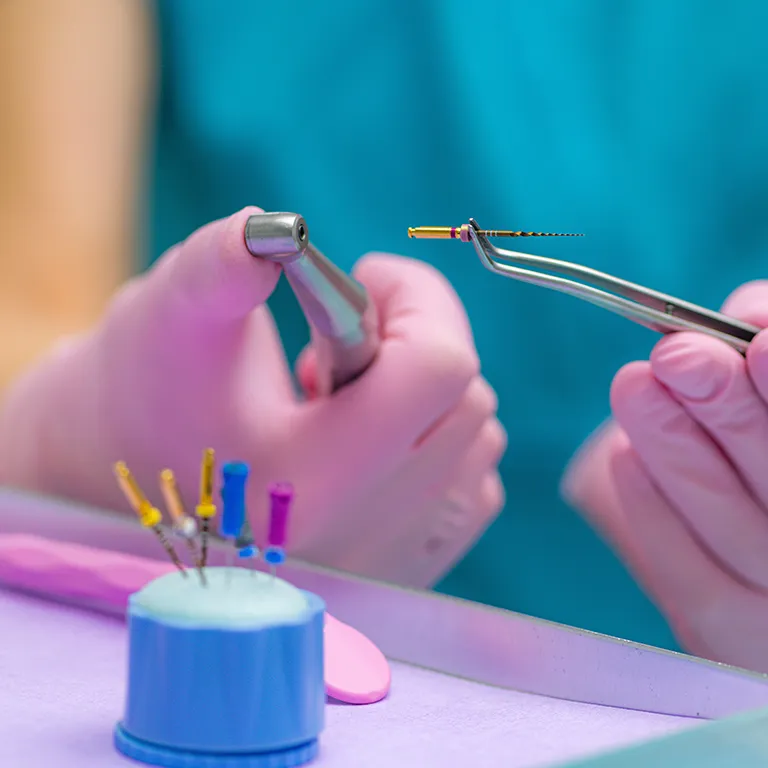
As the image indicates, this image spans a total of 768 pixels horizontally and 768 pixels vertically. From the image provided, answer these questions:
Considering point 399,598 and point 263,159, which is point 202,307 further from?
point 263,159

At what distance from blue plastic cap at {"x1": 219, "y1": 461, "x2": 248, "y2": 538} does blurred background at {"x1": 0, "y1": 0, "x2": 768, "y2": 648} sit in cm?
39

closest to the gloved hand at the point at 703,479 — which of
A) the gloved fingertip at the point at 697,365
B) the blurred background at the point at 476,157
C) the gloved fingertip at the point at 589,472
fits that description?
the gloved fingertip at the point at 697,365

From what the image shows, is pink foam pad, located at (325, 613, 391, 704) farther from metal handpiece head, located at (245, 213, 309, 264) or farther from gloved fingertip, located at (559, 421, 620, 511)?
gloved fingertip, located at (559, 421, 620, 511)

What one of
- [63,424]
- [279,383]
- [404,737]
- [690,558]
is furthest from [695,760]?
[63,424]

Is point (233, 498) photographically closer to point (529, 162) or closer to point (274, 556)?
point (274, 556)

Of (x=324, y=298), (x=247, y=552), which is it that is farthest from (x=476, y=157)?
(x=247, y=552)

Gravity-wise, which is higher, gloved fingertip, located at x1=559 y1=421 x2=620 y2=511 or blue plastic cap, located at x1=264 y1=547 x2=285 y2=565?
blue plastic cap, located at x1=264 y1=547 x2=285 y2=565

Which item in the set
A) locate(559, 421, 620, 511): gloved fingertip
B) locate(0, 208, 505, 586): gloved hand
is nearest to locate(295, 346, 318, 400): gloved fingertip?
locate(0, 208, 505, 586): gloved hand

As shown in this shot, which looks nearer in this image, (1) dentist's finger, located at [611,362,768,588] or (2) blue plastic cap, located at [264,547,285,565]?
(2) blue plastic cap, located at [264,547,285,565]

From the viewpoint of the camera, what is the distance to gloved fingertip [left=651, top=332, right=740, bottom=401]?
1.12ft

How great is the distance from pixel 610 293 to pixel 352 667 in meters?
0.14

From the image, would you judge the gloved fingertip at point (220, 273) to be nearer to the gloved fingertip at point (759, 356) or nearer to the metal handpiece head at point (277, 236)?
the metal handpiece head at point (277, 236)

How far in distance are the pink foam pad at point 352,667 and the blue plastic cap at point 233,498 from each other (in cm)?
7

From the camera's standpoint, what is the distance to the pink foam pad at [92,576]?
1.07 feet
